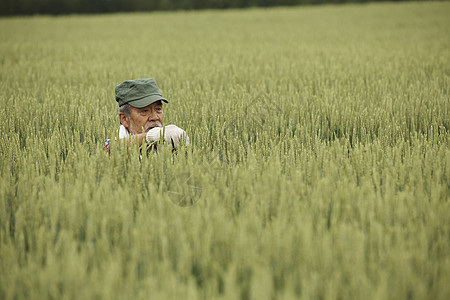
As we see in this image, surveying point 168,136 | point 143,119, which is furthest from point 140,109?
point 168,136

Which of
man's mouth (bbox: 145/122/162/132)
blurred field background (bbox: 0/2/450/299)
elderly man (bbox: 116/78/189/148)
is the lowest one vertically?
blurred field background (bbox: 0/2/450/299)

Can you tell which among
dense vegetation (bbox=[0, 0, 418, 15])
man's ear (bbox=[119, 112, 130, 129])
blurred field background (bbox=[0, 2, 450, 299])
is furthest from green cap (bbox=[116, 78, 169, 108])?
dense vegetation (bbox=[0, 0, 418, 15])

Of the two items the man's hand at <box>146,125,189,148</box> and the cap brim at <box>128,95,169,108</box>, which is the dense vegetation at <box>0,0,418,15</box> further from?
the man's hand at <box>146,125,189,148</box>

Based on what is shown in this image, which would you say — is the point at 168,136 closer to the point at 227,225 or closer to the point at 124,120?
the point at 124,120

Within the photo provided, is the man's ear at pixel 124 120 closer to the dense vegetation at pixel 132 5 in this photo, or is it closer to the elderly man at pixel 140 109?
the elderly man at pixel 140 109

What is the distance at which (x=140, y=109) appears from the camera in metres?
2.44

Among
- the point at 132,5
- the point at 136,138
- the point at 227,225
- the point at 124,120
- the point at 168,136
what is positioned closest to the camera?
the point at 227,225

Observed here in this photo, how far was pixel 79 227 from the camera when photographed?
147 cm

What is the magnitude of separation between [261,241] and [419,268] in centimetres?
47

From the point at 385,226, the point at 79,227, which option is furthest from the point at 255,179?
the point at 79,227

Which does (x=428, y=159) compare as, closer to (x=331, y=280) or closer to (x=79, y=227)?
(x=331, y=280)

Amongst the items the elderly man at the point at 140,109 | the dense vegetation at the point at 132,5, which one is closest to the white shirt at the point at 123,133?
the elderly man at the point at 140,109

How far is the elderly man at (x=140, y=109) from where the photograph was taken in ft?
7.73

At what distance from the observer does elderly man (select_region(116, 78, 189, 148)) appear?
7.73ft
